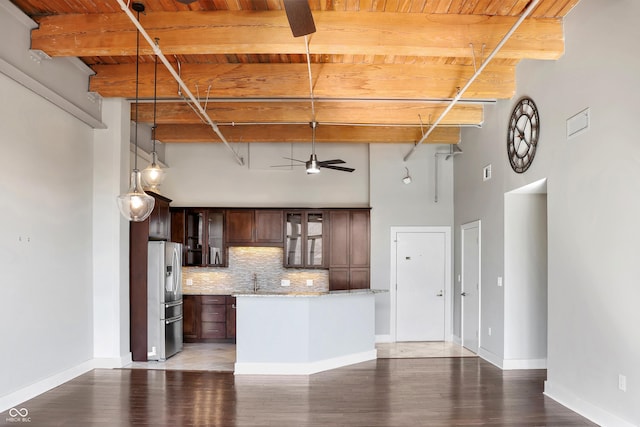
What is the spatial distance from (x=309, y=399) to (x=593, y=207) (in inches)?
130

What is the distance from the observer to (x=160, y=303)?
6953 millimetres

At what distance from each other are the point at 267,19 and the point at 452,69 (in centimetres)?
254

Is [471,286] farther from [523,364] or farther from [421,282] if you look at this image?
[523,364]

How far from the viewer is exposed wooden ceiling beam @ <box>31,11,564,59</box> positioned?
4664 mm

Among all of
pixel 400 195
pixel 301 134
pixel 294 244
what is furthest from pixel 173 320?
pixel 400 195

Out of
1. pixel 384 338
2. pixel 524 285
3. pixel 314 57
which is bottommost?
pixel 384 338

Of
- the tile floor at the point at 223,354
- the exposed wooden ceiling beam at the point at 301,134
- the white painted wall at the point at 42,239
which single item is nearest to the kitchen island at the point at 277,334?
the tile floor at the point at 223,354

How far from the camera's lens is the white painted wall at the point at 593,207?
398 centimetres

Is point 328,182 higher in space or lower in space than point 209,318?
higher

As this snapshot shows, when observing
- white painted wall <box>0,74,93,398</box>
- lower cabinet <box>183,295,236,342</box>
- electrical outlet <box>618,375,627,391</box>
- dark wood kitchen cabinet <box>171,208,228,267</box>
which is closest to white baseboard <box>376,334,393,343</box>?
lower cabinet <box>183,295,236,342</box>

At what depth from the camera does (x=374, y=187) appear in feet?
29.2

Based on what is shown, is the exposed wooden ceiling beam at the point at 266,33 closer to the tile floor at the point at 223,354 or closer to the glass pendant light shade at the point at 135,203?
the glass pendant light shade at the point at 135,203

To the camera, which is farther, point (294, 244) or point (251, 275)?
point (251, 275)

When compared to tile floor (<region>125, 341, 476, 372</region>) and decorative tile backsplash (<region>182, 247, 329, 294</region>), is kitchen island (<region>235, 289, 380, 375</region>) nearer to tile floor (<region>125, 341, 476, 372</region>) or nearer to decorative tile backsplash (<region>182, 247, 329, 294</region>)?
tile floor (<region>125, 341, 476, 372</region>)
